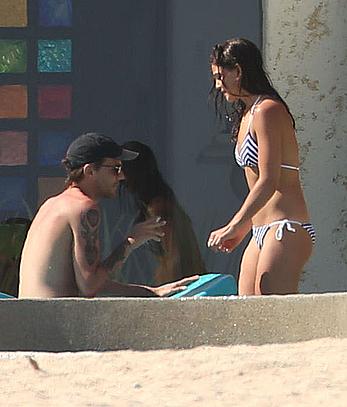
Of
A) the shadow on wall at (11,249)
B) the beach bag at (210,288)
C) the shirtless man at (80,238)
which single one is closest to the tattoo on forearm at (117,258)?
the shirtless man at (80,238)

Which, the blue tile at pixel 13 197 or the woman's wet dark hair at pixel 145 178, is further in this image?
the blue tile at pixel 13 197

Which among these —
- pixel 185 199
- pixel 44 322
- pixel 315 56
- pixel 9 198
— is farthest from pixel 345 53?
pixel 44 322

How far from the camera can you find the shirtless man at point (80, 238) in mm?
5066

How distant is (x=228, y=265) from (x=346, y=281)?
2.11ft

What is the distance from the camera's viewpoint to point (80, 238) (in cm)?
505

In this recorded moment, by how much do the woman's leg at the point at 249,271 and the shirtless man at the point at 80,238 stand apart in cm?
21

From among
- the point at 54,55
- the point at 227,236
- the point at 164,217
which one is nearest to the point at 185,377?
the point at 227,236

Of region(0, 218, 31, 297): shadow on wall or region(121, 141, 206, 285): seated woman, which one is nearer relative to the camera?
region(121, 141, 206, 285): seated woman

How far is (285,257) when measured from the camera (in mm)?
4930

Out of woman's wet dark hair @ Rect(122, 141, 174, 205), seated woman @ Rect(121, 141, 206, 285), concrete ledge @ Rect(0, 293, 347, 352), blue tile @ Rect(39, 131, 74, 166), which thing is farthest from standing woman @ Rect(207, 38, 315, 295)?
blue tile @ Rect(39, 131, 74, 166)

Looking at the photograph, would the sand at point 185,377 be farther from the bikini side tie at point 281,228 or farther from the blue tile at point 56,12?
the blue tile at point 56,12

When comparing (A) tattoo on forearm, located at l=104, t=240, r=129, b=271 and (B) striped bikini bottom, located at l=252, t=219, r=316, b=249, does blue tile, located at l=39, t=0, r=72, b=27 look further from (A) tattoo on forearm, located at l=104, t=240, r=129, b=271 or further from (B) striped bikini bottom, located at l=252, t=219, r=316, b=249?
(B) striped bikini bottom, located at l=252, t=219, r=316, b=249

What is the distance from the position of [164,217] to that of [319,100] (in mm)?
1055

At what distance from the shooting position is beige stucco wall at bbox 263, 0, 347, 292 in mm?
6863
